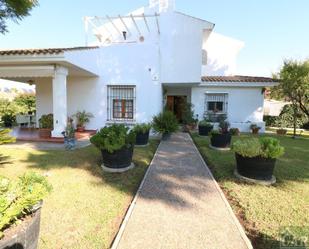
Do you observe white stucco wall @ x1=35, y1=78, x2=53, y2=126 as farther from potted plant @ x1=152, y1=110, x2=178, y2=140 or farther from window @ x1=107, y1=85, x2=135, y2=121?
potted plant @ x1=152, y1=110, x2=178, y2=140

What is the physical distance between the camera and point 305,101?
19.0 metres

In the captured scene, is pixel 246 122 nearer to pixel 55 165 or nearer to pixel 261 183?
pixel 261 183

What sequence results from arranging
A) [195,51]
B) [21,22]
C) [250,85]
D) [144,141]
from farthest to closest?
[250,85] → [195,51] → [144,141] → [21,22]

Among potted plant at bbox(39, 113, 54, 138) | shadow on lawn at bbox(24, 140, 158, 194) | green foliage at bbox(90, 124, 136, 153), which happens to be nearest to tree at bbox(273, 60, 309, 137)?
shadow on lawn at bbox(24, 140, 158, 194)

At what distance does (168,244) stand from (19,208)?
1.89m

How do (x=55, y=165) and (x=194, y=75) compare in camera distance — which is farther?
(x=194, y=75)

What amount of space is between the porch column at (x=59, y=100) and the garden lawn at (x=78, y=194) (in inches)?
79.0

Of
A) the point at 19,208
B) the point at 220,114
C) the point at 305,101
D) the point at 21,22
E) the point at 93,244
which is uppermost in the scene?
the point at 21,22

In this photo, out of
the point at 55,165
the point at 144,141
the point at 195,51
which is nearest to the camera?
the point at 55,165

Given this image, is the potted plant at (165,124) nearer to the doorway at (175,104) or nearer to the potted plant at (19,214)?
the doorway at (175,104)

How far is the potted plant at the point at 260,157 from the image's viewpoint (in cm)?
515

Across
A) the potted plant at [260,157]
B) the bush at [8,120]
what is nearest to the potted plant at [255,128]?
the potted plant at [260,157]

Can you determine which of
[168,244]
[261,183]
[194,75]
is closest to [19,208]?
[168,244]

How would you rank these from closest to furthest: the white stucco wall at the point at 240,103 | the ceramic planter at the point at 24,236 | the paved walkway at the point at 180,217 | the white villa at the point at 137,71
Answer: the ceramic planter at the point at 24,236, the paved walkway at the point at 180,217, the white villa at the point at 137,71, the white stucco wall at the point at 240,103
